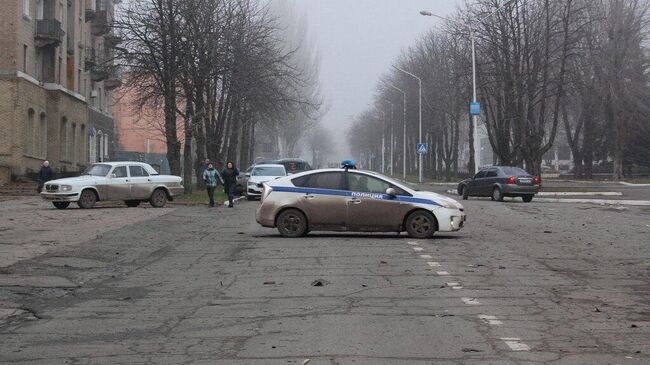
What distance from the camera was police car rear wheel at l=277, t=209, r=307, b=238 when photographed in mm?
17766

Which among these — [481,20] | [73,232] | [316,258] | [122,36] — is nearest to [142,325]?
[316,258]

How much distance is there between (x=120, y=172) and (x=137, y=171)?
0.67 m

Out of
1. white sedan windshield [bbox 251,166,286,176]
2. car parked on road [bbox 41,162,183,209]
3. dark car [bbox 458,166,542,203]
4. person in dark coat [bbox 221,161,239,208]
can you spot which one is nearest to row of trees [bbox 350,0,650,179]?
dark car [bbox 458,166,542,203]

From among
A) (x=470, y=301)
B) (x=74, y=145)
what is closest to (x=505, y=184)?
(x=470, y=301)

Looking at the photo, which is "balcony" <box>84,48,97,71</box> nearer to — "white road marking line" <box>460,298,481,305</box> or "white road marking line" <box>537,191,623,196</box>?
"white road marking line" <box>537,191,623,196</box>

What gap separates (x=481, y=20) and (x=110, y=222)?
101 feet

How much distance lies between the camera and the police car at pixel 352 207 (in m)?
17.5

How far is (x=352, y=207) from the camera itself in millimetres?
17531

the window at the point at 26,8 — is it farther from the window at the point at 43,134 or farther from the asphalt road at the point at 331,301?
the asphalt road at the point at 331,301

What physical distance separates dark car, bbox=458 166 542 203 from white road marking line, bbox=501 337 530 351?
29.1 meters

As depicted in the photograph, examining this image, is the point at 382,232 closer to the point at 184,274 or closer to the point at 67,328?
the point at 184,274

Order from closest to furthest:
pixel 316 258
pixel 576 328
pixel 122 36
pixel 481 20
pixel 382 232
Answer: pixel 576 328
pixel 316 258
pixel 382 232
pixel 122 36
pixel 481 20

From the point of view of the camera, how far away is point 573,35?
50.1 metres

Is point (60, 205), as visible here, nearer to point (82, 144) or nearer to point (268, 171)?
point (268, 171)
